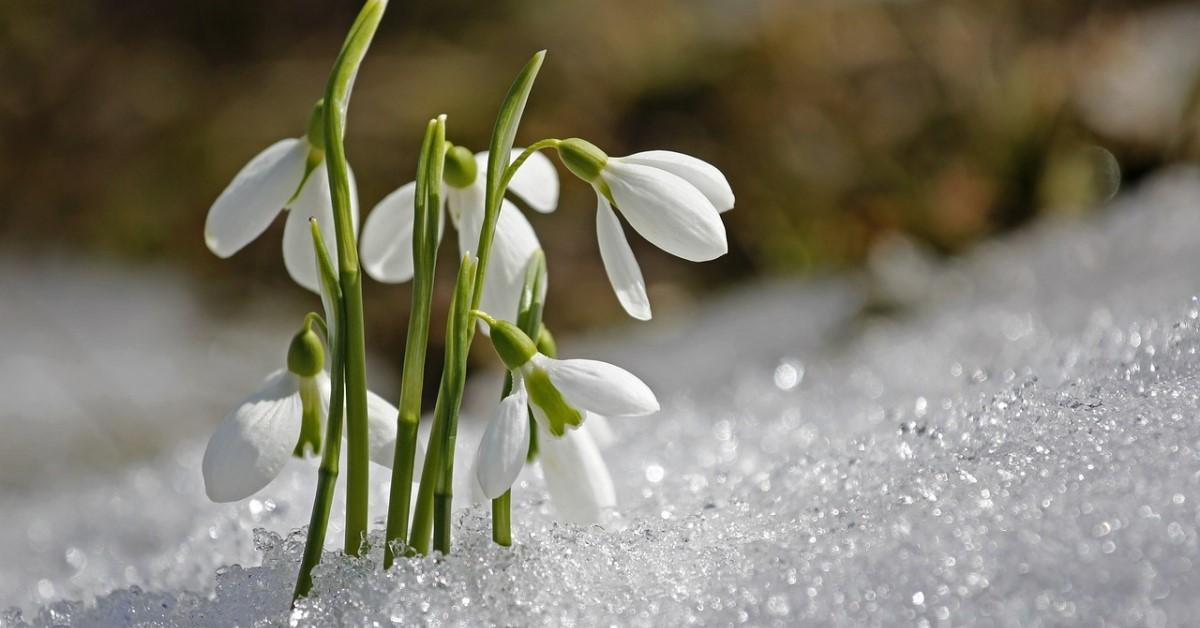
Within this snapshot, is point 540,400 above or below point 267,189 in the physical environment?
below

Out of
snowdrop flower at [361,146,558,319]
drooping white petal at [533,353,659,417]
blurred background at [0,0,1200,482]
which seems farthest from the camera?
blurred background at [0,0,1200,482]

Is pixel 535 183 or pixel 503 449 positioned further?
pixel 535 183

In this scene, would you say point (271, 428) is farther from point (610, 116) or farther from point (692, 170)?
point (610, 116)

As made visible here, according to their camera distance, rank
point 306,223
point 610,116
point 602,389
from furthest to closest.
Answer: point 610,116, point 306,223, point 602,389

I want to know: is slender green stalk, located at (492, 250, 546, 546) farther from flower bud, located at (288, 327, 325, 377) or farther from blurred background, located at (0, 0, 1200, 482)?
blurred background, located at (0, 0, 1200, 482)

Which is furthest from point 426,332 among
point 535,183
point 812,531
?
point 812,531

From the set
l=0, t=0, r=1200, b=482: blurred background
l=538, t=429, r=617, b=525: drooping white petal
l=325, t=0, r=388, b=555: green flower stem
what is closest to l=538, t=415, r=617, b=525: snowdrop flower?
l=538, t=429, r=617, b=525: drooping white petal
